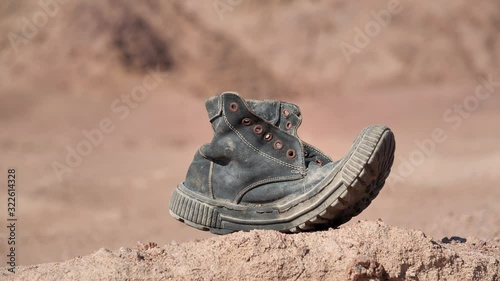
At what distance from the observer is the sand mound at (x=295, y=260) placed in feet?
9.34

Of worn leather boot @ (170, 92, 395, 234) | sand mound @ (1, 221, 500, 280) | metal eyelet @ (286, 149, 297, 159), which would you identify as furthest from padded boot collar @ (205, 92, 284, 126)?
sand mound @ (1, 221, 500, 280)

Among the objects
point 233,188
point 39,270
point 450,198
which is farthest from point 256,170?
point 450,198

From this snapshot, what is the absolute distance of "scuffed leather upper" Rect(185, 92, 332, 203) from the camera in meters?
3.28

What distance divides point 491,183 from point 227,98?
23.8 ft

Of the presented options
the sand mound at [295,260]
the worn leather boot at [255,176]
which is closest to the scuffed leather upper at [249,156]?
the worn leather boot at [255,176]

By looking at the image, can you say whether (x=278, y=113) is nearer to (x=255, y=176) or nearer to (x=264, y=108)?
(x=264, y=108)

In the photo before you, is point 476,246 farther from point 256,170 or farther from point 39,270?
point 39,270

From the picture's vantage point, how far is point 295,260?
2.86m

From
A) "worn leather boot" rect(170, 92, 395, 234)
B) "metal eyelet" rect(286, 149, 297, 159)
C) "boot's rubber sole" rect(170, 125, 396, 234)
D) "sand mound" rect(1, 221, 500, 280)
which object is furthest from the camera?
"metal eyelet" rect(286, 149, 297, 159)

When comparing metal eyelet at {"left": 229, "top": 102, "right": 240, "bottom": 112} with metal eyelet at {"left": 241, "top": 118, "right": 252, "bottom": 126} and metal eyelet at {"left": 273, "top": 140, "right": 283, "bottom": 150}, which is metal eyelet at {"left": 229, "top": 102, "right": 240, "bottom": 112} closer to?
metal eyelet at {"left": 241, "top": 118, "right": 252, "bottom": 126}

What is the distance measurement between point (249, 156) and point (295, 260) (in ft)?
1.92

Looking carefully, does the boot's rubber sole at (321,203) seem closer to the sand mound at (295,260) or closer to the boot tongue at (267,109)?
the sand mound at (295,260)

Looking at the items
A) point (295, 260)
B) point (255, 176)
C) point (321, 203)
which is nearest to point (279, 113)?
point (255, 176)

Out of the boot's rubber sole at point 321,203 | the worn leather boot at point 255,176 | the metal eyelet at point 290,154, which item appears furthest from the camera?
the metal eyelet at point 290,154
